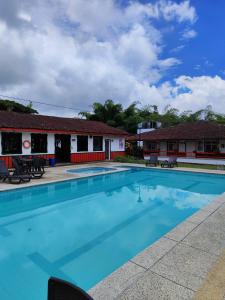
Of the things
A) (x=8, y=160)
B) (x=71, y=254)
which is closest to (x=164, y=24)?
(x=8, y=160)

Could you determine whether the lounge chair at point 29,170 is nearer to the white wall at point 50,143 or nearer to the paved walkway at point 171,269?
the white wall at point 50,143

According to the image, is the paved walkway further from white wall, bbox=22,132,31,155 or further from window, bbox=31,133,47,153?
window, bbox=31,133,47,153

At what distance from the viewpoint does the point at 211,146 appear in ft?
71.1

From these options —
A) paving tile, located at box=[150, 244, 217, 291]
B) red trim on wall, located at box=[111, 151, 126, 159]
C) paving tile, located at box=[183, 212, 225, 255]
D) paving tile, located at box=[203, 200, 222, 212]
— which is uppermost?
red trim on wall, located at box=[111, 151, 126, 159]

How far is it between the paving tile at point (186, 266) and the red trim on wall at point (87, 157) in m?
15.3

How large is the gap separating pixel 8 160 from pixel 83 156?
638cm

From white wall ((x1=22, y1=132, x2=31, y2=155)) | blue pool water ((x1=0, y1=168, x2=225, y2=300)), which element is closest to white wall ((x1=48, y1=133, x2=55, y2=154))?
white wall ((x1=22, y1=132, x2=31, y2=155))

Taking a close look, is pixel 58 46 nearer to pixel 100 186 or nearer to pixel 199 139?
pixel 100 186

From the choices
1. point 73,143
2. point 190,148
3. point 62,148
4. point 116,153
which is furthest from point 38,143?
point 190,148

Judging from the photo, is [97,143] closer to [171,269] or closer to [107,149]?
[107,149]

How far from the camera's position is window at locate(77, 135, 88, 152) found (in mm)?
19281

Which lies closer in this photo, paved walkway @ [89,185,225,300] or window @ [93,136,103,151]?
paved walkway @ [89,185,225,300]

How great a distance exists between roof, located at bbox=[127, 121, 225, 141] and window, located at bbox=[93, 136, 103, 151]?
5.76 metres

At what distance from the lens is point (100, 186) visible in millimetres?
12008
